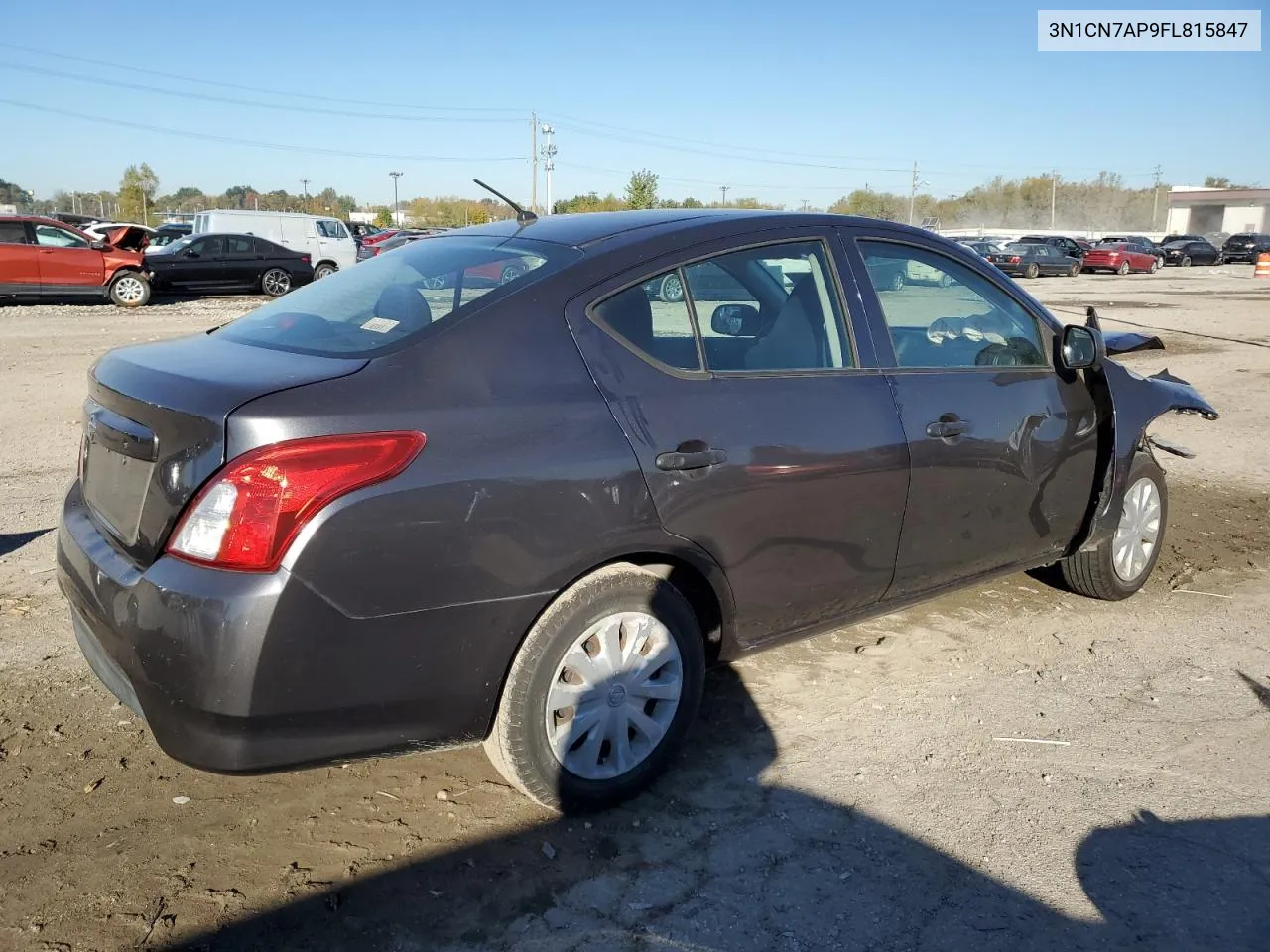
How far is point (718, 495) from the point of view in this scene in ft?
10.1

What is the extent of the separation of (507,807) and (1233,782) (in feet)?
7.63

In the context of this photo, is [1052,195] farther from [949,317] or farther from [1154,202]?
[949,317]

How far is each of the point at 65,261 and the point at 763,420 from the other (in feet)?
65.2

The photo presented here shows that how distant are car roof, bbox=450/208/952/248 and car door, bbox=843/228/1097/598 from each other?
151mm

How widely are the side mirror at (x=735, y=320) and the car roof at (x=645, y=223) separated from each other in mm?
275

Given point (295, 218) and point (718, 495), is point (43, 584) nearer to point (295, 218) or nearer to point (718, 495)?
point (718, 495)

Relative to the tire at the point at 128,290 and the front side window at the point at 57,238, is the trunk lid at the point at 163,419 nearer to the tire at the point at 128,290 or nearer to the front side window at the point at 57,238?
the front side window at the point at 57,238

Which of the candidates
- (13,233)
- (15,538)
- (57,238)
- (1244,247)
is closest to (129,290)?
(57,238)

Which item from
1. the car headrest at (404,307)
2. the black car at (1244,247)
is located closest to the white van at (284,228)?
the car headrest at (404,307)

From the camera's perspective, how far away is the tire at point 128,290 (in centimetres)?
2008

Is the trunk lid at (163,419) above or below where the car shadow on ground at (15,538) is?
above

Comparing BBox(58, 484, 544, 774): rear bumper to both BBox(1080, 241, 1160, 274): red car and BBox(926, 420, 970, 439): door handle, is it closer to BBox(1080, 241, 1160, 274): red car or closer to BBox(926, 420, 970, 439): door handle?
BBox(926, 420, 970, 439): door handle

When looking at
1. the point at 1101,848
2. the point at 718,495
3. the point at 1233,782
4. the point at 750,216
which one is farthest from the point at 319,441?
the point at 1233,782

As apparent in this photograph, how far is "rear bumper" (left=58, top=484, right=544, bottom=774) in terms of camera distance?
7.97 ft
